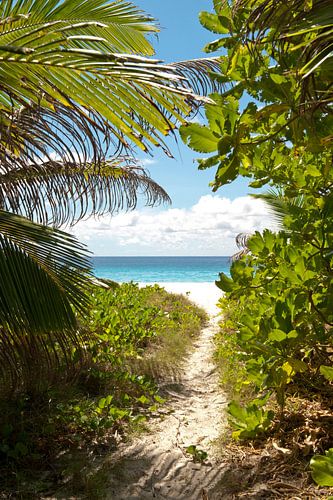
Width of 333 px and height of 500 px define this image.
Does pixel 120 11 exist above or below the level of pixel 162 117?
above

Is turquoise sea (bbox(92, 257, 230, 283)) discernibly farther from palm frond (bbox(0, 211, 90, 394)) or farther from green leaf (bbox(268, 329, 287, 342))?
green leaf (bbox(268, 329, 287, 342))

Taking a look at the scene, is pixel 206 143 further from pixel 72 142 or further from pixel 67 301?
pixel 67 301

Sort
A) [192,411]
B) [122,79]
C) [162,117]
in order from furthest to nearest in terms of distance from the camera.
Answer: [192,411] < [162,117] < [122,79]

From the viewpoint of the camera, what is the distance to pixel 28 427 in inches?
132

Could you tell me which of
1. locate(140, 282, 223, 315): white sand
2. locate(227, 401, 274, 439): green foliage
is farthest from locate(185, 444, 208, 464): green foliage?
locate(140, 282, 223, 315): white sand

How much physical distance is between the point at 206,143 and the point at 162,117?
2.79 feet

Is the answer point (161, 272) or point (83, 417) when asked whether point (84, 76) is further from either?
point (161, 272)

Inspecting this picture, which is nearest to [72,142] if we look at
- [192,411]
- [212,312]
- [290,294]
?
[290,294]

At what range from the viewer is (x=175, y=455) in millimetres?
3328

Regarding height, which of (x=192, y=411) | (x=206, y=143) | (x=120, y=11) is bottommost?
(x=192, y=411)

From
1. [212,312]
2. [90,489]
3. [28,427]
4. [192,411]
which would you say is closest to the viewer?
[90,489]

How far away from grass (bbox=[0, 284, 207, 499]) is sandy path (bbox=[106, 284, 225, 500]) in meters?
0.15

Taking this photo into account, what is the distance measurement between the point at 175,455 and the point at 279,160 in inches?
89.6

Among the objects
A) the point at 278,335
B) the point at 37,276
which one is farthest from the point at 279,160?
the point at 37,276
